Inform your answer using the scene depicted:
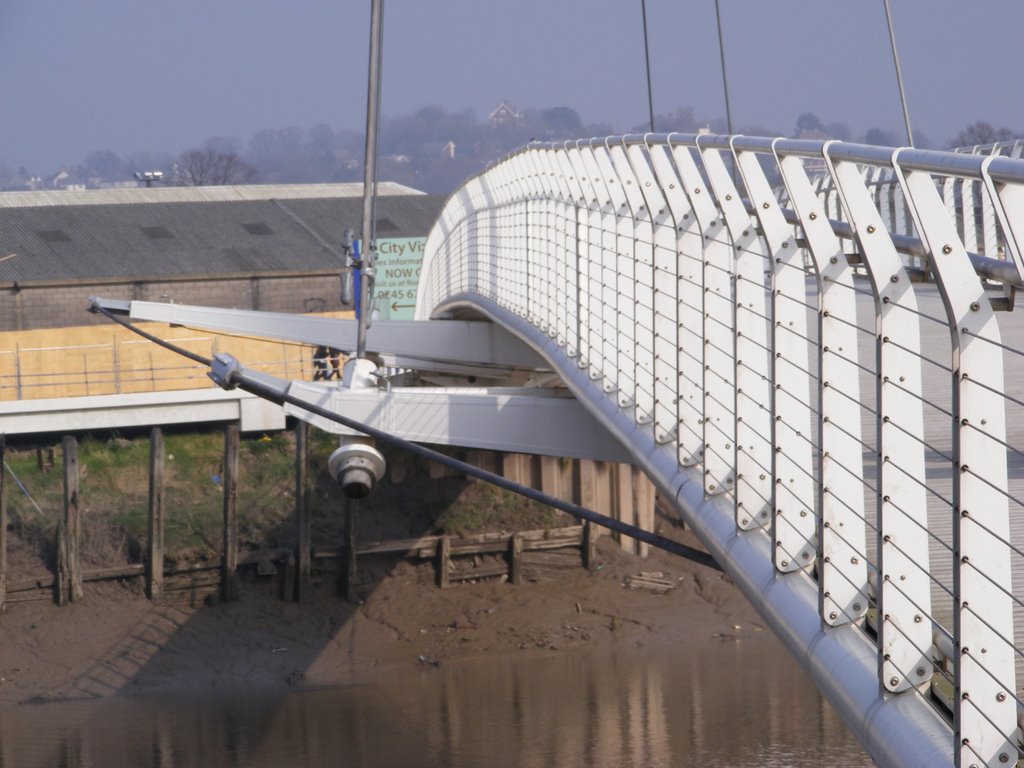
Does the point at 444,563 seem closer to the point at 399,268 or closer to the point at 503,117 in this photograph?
the point at 399,268

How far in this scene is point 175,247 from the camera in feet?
146

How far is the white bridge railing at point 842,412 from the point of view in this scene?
2.82 meters

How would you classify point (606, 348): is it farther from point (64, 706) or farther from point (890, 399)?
point (64, 706)

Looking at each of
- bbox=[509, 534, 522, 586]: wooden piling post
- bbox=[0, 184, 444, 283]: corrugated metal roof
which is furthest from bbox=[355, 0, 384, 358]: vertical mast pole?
bbox=[0, 184, 444, 283]: corrugated metal roof

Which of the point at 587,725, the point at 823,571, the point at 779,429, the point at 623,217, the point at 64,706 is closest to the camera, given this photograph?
the point at 823,571

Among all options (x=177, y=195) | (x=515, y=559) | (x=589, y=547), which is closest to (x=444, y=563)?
(x=515, y=559)

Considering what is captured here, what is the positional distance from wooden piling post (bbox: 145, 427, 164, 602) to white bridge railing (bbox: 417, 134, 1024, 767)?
15014 mm

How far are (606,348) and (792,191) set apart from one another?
411 centimetres

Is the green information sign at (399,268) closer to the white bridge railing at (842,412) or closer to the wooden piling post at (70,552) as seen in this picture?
the wooden piling post at (70,552)

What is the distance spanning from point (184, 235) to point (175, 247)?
143cm

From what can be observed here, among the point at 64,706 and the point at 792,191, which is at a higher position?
the point at 792,191

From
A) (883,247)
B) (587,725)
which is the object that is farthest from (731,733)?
(883,247)

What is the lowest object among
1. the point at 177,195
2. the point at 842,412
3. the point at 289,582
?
the point at 289,582

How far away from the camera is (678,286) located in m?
5.99
